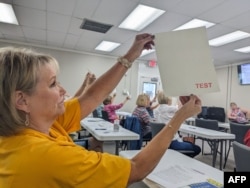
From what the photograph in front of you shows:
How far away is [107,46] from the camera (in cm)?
719

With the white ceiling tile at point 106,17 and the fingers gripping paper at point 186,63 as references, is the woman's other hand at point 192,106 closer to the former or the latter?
the fingers gripping paper at point 186,63

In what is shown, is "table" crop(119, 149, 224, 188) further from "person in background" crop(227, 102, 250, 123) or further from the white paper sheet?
"person in background" crop(227, 102, 250, 123)

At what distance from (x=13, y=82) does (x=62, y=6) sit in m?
3.95

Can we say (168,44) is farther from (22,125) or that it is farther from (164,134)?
(22,125)

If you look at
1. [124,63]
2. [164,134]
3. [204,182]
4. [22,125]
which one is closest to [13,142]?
[22,125]

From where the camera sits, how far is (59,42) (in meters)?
7.04

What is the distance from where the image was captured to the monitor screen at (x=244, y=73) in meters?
7.64

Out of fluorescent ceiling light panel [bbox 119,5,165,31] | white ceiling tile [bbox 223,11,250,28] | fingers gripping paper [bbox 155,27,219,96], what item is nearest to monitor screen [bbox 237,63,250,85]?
white ceiling tile [bbox 223,11,250,28]

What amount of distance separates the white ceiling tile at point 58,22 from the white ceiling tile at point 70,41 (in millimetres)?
521

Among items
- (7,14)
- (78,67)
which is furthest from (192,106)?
(78,67)

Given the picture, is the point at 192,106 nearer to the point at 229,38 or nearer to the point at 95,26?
the point at 95,26

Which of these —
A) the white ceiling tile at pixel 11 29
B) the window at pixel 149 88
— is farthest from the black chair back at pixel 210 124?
the white ceiling tile at pixel 11 29

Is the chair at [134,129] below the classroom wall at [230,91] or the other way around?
below

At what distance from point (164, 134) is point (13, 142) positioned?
478 millimetres
